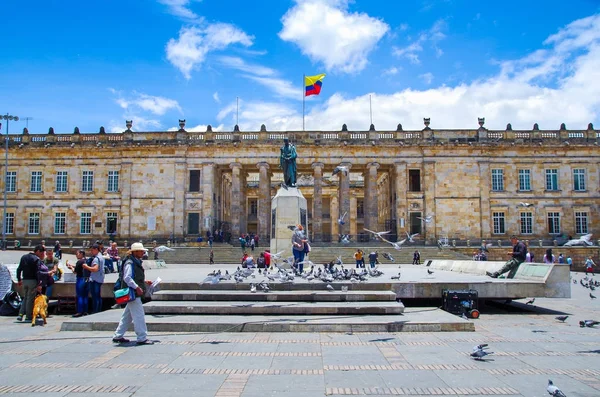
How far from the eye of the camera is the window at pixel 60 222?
47125 millimetres

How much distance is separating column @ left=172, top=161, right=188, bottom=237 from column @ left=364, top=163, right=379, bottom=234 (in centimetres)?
1600

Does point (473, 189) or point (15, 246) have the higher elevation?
point (473, 189)

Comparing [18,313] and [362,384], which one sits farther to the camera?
[18,313]

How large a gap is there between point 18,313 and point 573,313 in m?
14.4

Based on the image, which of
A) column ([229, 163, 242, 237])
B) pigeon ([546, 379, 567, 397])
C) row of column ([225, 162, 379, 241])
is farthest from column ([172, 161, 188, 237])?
pigeon ([546, 379, 567, 397])

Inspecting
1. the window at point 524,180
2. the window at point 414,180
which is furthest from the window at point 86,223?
the window at point 524,180

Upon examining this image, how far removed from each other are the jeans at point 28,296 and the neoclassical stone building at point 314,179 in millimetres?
33672

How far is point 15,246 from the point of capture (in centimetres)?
4194

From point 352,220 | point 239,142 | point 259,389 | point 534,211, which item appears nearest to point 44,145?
point 239,142

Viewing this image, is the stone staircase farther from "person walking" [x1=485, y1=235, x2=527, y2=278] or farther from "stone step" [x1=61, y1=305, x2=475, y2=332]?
"stone step" [x1=61, y1=305, x2=475, y2=332]

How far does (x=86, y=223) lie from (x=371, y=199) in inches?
997

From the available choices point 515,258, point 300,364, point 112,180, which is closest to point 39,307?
point 300,364

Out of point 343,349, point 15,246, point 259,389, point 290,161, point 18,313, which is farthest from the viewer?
point 15,246

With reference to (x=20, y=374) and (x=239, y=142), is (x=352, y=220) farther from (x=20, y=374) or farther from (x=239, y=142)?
(x=20, y=374)
